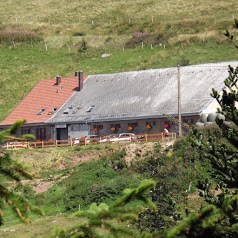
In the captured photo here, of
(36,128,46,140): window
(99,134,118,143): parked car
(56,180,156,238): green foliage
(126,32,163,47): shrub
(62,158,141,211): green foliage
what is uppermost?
(56,180,156,238): green foliage

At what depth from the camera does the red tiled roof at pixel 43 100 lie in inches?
2601

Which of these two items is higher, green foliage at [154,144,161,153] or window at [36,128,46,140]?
green foliage at [154,144,161,153]

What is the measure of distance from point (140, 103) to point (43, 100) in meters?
9.65

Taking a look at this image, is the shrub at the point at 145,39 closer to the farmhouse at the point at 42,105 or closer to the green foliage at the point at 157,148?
the farmhouse at the point at 42,105

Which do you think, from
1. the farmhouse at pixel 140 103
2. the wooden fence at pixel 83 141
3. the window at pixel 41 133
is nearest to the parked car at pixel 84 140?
the wooden fence at pixel 83 141

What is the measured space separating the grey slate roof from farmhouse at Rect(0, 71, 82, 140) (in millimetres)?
793

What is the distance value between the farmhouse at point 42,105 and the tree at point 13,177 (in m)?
55.4

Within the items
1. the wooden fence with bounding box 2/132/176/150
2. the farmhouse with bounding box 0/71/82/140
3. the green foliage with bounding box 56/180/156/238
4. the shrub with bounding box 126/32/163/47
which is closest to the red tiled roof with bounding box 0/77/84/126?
the farmhouse with bounding box 0/71/82/140

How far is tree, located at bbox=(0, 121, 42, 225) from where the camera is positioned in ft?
25.9

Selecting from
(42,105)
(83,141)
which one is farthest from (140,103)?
(42,105)

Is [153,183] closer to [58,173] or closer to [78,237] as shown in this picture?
[78,237]

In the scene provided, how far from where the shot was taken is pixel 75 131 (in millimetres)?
62469

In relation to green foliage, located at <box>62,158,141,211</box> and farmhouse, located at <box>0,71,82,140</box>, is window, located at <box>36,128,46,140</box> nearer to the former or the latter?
farmhouse, located at <box>0,71,82,140</box>

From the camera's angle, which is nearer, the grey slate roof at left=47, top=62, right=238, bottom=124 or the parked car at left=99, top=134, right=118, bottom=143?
the parked car at left=99, top=134, right=118, bottom=143
